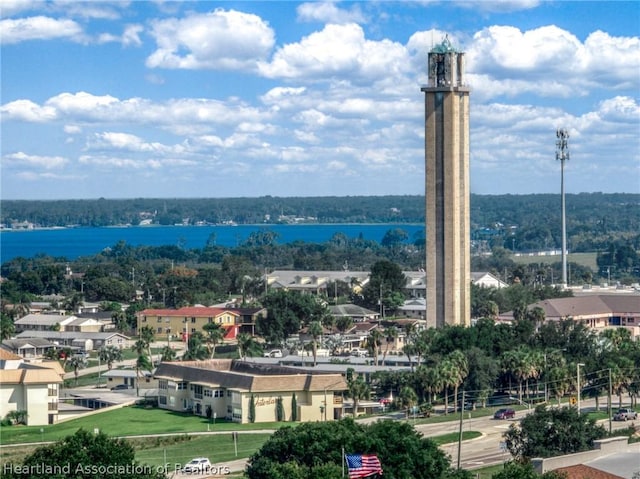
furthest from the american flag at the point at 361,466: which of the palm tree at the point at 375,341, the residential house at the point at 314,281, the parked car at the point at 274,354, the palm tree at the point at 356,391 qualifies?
the residential house at the point at 314,281

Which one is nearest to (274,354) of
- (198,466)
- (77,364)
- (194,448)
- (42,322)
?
(77,364)

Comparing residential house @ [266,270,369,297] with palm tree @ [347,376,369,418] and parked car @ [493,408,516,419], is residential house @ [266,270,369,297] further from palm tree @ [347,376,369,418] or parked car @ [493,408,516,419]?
parked car @ [493,408,516,419]

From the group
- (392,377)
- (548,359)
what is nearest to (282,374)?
(392,377)

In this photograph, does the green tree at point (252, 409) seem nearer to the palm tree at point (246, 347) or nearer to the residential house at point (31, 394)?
the residential house at point (31, 394)

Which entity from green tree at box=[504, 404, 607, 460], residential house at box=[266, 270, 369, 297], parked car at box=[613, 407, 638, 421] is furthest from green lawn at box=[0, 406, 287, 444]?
residential house at box=[266, 270, 369, 297]

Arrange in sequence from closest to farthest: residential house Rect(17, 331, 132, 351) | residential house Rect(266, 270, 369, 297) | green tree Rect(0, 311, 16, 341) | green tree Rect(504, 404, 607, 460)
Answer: green tree Rect(504, 404, 607, 460) → green tree Rect(0, 311, 16, 341) → residential house Rect(17, 331, 132, 351) → residential house Rect(266, 270, 369, 297)

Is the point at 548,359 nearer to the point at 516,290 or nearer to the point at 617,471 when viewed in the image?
the point at 617,471

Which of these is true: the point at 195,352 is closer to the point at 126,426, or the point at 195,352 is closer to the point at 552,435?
the point at 126,426
